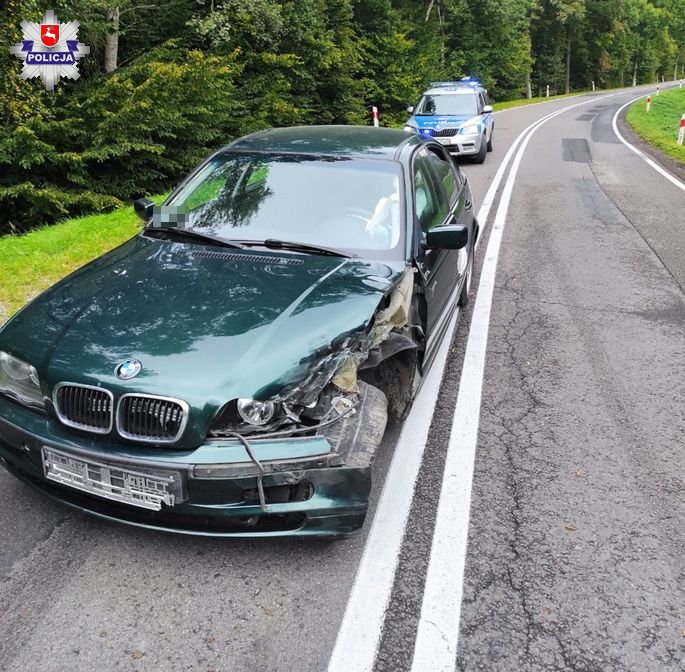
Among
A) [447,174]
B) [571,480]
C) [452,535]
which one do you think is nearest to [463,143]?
[447,174]

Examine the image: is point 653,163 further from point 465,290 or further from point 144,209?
point 144,209

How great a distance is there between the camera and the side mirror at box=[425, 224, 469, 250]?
395cm

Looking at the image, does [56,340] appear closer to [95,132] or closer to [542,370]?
[542,370]

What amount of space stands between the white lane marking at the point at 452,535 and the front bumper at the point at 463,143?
10.2 meters

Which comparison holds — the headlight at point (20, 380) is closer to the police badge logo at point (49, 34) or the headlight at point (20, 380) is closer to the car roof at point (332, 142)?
the car roof at point (332, 142)

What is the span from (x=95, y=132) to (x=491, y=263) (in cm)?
707

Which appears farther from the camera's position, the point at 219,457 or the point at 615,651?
the point at 219,457

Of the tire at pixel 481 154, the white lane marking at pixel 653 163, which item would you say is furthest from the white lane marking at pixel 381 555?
the tire at pixel 481 154

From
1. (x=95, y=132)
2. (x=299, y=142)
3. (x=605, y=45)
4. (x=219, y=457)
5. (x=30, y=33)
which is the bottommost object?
(x=219, y=457)

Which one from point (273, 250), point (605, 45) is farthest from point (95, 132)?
point (605, 45)

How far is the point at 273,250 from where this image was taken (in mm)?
3848

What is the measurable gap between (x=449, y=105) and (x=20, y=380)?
579 inches

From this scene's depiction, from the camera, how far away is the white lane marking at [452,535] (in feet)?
8.06

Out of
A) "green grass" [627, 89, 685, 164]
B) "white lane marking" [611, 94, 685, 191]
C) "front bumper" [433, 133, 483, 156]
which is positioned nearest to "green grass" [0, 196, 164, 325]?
"front bumper" [433, 133, 483, 156]
